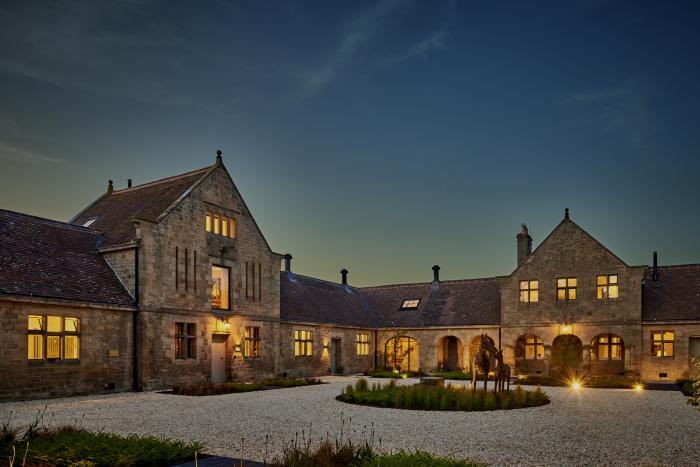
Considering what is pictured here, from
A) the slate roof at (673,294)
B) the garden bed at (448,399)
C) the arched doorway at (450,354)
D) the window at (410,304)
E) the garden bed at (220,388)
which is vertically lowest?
the arched doorway at (450,354)

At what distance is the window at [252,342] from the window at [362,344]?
12.1 metres

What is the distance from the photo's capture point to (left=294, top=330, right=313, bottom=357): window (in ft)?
118

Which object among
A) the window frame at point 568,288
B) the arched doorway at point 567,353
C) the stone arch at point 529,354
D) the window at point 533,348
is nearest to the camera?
the arched doorway at point 567,353

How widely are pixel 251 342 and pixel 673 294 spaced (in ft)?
83.3

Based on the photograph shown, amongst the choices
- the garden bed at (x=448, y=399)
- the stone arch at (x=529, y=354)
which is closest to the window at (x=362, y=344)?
the stone arch at (x=529, y=354)

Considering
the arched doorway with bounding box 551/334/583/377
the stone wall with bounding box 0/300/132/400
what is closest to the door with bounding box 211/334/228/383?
the stone wall with bounding box 0/300/132/400

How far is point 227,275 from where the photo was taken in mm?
30859

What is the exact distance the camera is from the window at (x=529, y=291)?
38719 millimetres

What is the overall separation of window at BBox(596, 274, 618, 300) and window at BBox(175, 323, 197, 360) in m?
24.3

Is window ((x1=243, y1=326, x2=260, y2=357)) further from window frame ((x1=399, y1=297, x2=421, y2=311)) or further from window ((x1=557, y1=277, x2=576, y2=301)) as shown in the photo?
window ((x1=557, y1=277, x2=576, y2=301))

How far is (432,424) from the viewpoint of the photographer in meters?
15.2

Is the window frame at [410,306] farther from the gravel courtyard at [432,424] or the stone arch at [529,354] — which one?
the gravel courtyard at [432,424]

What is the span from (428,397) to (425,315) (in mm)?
25175

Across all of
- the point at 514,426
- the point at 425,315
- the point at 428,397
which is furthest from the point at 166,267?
the point at 425,315
